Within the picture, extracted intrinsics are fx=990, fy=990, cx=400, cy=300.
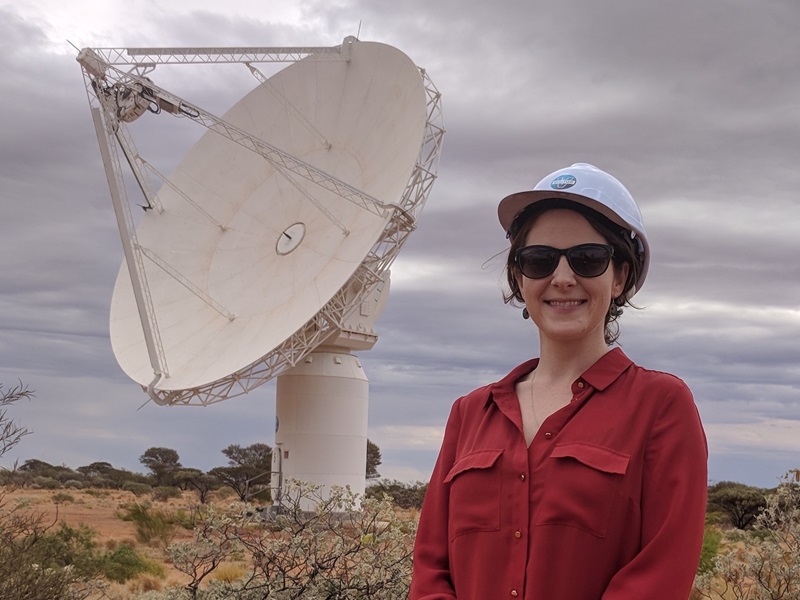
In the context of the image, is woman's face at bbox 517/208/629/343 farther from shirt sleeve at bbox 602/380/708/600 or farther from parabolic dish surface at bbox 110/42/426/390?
parabolic dish surface at bbox 110/42/426/390

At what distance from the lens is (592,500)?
285 centimetres

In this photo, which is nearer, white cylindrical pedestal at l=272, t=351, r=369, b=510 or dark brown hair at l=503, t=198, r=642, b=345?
dark brown hair at l=503, t=198, r=642, b=345

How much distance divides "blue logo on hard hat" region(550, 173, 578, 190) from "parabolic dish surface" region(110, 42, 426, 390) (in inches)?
629

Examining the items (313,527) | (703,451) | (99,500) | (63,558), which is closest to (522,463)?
(703,451)

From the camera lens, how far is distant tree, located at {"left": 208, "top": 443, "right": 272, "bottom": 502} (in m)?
47.6

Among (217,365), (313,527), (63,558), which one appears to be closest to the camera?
(313,527)

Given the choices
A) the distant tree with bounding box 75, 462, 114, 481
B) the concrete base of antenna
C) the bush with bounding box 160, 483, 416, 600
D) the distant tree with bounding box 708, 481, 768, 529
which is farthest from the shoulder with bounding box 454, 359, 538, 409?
the distant tree with bounding box 75, 462, 114, 481

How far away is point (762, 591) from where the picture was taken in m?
10.2

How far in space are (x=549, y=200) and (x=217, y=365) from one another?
17638mm

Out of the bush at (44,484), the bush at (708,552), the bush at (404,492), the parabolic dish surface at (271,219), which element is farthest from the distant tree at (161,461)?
the bush at (708,552)

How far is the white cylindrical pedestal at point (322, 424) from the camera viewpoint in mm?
25125

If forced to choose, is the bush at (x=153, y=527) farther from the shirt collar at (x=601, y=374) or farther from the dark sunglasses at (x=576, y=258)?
the dark sunglasses at (x=576, y=258)

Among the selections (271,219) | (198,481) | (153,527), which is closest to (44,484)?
(198,481)

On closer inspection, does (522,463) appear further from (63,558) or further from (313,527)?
(63,558)
